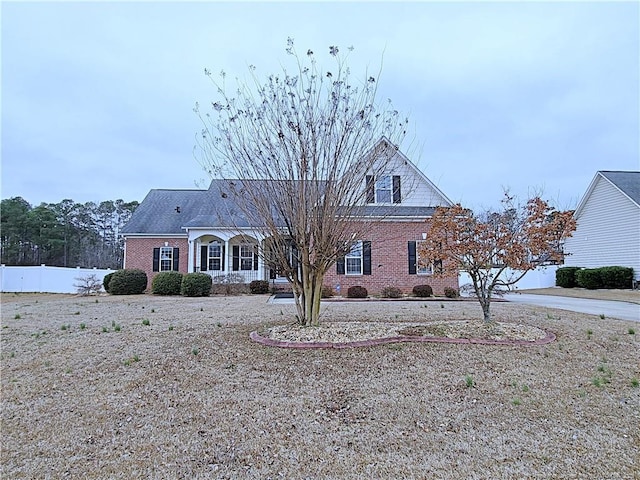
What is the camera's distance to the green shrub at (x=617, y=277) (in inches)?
786

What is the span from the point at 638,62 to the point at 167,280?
19.4 metres

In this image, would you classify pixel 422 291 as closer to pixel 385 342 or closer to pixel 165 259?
pixel 385 342

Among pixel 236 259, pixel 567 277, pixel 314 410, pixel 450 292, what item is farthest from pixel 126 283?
pixel 567 277

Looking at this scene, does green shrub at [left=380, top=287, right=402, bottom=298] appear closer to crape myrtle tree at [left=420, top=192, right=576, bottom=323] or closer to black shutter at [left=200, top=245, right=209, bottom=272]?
crape myrtle tree at [left=420, top=192, right=576, bottom=323]

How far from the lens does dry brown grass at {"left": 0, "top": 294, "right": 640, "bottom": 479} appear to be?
3102 millimetres

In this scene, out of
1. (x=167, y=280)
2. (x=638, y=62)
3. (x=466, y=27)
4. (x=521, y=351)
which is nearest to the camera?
(x=521, y=351)

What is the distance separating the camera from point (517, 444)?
3361 mm

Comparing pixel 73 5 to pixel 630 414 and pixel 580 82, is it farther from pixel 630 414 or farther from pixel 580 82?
pixel 580 82

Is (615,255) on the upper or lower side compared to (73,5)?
lower

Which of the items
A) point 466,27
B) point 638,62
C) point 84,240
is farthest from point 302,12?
point 84,240

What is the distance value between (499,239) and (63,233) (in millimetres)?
40584

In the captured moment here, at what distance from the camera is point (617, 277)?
20078 millimetres

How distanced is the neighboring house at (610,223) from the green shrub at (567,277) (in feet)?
2.89

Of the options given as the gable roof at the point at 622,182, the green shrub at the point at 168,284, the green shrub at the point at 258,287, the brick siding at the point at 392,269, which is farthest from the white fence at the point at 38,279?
the green shrub at the point at 258,287
